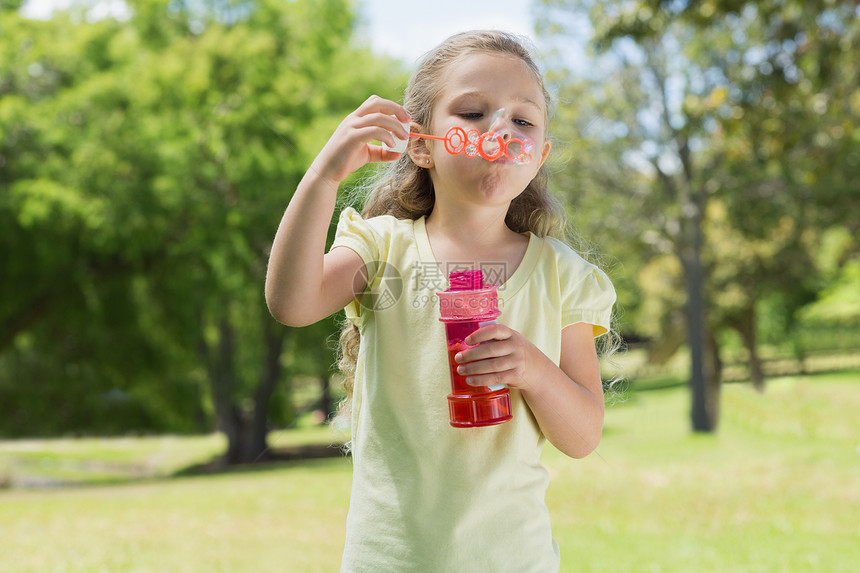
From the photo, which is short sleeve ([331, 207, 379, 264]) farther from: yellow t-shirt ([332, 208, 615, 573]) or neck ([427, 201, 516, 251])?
neck ([427, 201, 516, 251])

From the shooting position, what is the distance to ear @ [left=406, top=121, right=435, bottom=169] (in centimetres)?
144

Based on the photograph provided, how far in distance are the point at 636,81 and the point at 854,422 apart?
714 cm

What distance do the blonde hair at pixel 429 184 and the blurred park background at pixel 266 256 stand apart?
407cm

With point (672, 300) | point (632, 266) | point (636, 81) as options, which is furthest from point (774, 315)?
point (636, 81)

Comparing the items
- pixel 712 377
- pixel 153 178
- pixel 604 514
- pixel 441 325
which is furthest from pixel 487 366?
pixel 712 377

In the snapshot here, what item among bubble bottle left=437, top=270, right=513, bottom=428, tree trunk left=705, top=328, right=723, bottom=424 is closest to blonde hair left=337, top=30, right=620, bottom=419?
bubble bottle left=437, top=270, right=513, bottom=428

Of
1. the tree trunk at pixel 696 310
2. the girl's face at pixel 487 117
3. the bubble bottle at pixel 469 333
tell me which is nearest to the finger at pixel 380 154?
the girl's face at pixel 487 117

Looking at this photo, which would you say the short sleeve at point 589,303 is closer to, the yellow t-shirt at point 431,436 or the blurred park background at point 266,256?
the yellow t-shirt at point 431,436

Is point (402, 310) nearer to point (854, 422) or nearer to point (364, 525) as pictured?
point (364, 525)

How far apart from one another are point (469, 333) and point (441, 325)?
0.46 ft

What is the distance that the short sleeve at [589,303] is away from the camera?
1.44m

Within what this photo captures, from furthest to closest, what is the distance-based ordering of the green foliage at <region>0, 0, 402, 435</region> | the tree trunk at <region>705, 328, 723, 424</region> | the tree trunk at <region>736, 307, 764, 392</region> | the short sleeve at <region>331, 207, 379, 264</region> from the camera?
the tree trunk at <region>736, 307, 764, 392</region>, the tree trunk at <region>705, 328, 723, 424</region>, the green foliage at <region>0, 0, 402, 435</region>, the short sleeve at <region>331, 207, 379, 264</region>

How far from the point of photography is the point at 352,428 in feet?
4.84
